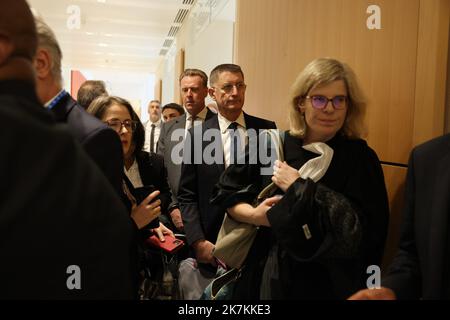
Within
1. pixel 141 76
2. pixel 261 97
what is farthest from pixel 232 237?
pixel 141 76

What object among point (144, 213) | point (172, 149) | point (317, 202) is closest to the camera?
point (317, 202)

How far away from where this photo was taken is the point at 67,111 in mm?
1063

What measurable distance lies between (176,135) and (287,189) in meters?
2.00

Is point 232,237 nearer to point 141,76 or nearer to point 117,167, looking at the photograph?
point 117,167

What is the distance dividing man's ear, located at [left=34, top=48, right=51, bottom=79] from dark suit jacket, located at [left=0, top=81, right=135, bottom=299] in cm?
35

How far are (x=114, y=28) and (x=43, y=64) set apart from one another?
298 inches

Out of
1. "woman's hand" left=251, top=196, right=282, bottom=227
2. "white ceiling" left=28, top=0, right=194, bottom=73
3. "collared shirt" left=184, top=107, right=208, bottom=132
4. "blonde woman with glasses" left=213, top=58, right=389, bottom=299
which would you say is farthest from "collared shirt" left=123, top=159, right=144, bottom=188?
"white ceiling" left=28, top=0, right=194, bottom=73

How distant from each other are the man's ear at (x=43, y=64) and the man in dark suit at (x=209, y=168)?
44.6 inches

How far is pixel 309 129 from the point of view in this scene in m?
1.57

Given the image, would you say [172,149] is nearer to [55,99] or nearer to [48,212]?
[55,99]

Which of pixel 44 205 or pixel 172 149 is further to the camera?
pixel 172 149

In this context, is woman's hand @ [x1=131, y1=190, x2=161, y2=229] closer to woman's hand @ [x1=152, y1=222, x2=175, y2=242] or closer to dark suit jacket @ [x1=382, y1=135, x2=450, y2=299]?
woman's hand @ [x1=152, y1=222, x2=175, y2=242]

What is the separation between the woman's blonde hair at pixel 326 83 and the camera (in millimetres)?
1497

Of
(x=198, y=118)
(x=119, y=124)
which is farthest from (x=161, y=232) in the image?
(x=198, y=118)
